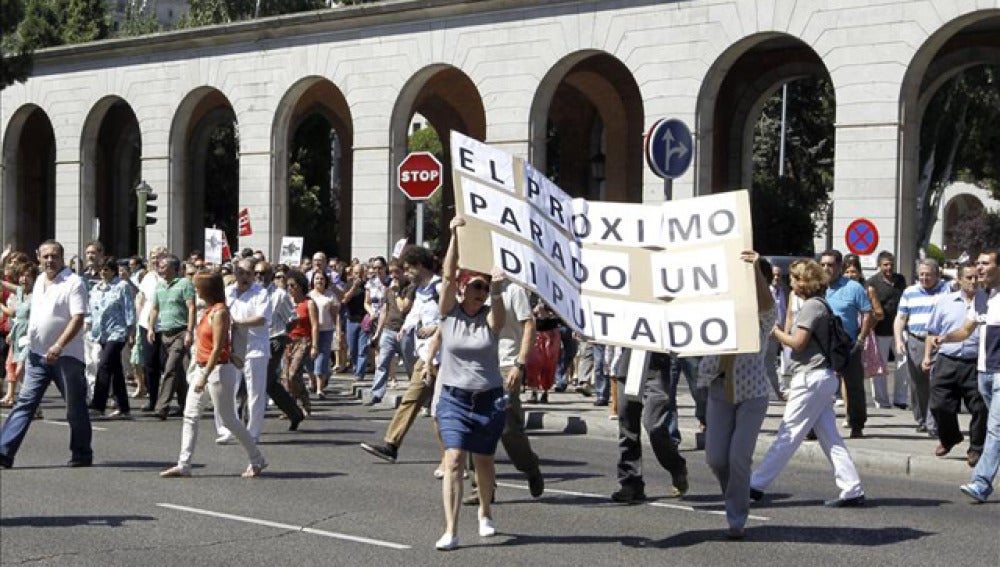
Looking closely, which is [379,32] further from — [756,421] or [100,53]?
[756,421]

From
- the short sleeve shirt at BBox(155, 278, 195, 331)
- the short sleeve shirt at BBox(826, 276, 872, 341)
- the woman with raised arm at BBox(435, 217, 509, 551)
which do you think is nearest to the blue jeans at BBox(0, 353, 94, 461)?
the short sleeve shirt at BBox(155, 278, 195, 331)

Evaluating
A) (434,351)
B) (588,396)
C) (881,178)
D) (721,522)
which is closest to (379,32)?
(881,178)

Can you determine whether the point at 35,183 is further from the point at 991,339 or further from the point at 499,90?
the point at 991,339

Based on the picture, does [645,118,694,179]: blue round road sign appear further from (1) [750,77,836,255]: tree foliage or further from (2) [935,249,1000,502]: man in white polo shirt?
(1) [750,77,836,255]: tree foliage

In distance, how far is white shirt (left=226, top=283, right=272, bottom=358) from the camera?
12820mm

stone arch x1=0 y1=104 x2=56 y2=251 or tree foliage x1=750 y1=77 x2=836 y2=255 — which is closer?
stone arch x1=0 y1=104 x2=56 y2=251

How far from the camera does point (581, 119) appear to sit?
38.8 meters

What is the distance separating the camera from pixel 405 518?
9.46 metres

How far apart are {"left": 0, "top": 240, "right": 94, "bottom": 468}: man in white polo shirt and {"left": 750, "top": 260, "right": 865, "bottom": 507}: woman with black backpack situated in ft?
18.3

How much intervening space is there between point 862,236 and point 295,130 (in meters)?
22.8

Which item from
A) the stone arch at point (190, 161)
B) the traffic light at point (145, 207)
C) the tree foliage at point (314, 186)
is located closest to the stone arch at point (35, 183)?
the stone arch at point (190, 161)

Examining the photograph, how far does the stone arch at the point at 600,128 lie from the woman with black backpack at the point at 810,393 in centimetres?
2300

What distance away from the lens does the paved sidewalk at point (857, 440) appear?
12492 mm

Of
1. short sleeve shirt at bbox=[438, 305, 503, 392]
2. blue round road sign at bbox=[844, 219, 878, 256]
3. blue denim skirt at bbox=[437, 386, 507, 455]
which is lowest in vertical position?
blue denim skirt at bbox=[437, 386, 507, 455]
